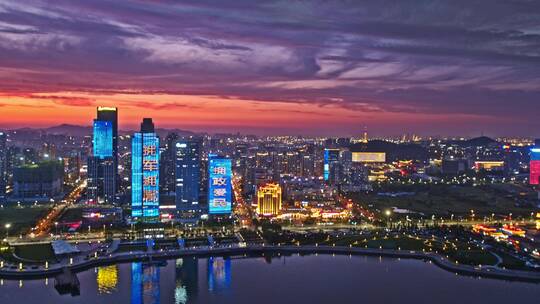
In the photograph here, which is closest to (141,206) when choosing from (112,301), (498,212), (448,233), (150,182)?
(150,182)

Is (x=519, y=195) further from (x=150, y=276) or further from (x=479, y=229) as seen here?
(x=150, y=276)

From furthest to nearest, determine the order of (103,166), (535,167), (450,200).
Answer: (535,167), (450,200), (103,166)

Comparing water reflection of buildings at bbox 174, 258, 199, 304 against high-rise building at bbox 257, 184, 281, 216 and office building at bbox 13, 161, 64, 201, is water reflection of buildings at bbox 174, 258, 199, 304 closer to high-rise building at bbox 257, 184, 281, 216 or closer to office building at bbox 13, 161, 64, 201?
high-rise building at bbox 257, 184, 281, 216

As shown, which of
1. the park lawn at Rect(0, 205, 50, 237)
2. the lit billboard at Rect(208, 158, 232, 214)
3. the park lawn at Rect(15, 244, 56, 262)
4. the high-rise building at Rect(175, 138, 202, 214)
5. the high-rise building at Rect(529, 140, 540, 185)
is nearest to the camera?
the park lawn at Rect(15, 244, 56, 262)

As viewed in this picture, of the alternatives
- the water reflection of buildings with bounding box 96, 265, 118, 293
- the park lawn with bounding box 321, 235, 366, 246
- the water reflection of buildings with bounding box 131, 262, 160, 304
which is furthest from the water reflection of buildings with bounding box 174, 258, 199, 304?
the park lawn with bounding box 321, 235, 366, 246

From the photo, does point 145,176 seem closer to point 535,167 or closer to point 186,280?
point 186,280

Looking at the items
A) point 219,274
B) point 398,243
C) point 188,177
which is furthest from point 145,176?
point 398,243

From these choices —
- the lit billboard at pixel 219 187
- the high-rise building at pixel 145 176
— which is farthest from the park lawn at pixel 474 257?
the high-rise building at pixel 145 176
